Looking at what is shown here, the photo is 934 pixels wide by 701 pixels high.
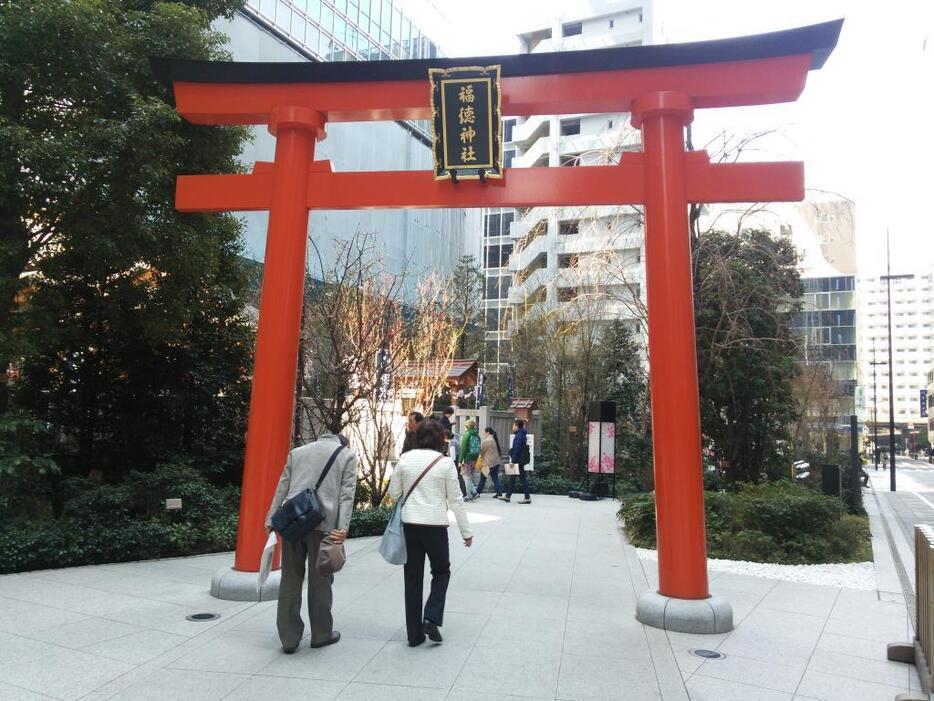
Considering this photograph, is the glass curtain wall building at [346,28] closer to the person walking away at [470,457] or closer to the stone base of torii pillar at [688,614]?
the person walking away at [470,457]

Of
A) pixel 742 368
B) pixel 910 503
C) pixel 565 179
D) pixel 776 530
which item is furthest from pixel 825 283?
pixel 565 179

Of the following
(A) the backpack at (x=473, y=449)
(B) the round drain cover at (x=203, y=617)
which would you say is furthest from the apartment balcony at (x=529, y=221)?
(B) the round drain cover at (x=203, y=617)

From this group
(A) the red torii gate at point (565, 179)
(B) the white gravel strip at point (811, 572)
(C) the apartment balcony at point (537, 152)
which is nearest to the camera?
(A) the red torii gate at point (565, 179)

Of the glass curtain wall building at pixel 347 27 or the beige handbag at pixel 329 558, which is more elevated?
the glass curtain wall building at pixel 347 27

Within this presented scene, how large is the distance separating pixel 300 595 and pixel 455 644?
1.21 meters

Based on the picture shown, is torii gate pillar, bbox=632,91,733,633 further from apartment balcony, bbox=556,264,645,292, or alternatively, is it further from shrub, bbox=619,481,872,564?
apartment balcony, bbox=556,264,645,292

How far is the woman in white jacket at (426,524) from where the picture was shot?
16.3 ft

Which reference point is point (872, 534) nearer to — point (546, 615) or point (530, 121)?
point (546, 615)

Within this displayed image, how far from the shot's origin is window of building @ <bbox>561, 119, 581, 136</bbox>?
44.4 metres

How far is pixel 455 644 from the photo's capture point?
5.13m

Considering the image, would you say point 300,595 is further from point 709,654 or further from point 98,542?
point 98,542

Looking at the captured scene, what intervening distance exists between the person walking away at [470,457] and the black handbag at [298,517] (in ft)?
34.4

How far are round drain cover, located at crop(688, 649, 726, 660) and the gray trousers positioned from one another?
2.70 meters

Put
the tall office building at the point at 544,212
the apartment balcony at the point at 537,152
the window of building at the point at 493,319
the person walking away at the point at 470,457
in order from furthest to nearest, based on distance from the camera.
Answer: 1. the window of building at the point at 493,319
2. the apartment balcony at the point at 537,152
3. the tall office building at the point at 544,212
4. the person walking away at the point at 470,457
